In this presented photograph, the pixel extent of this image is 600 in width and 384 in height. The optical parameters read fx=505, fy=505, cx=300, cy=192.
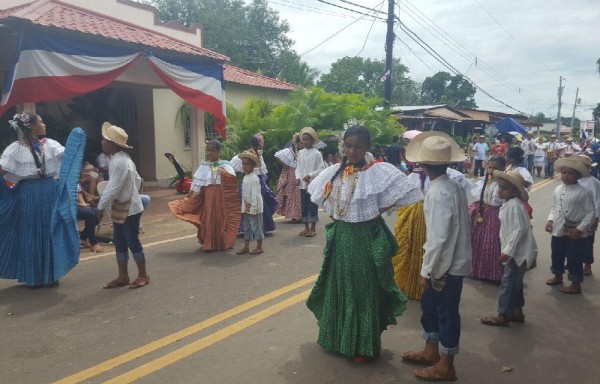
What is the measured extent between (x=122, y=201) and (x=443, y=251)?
3.42 m

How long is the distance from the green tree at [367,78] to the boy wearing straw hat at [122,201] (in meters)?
42.8

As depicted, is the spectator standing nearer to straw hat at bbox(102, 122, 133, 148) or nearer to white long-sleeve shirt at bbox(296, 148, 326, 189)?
white long-sleeve shirt at bbox(296, 148, 326, 189)

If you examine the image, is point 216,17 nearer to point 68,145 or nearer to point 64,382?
point 68,145

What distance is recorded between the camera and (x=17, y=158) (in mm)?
5285

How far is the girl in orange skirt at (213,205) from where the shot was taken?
23.1 feet

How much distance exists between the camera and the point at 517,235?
444 centimetres

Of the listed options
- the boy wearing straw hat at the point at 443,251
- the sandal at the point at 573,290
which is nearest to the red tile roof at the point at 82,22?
the boy wearing straw hat at the point at 443,251

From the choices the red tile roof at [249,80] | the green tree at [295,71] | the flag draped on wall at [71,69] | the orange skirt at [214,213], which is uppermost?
the green tree at [295,71]

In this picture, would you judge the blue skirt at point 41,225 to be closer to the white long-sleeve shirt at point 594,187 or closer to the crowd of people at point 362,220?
the crowd of people at point 362,220

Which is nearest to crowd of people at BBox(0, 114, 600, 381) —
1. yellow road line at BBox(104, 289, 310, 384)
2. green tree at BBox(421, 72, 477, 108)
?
yellow road line at BBox(104, 289, 310, 384)

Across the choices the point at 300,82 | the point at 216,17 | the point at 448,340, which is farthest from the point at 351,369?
the point at 216,17

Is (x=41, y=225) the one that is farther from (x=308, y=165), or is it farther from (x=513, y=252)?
(x=513, y=252)

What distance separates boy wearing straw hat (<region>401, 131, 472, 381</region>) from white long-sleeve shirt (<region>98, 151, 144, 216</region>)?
10.3 ft

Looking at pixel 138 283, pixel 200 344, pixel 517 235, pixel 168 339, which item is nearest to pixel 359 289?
pixel 200 344
